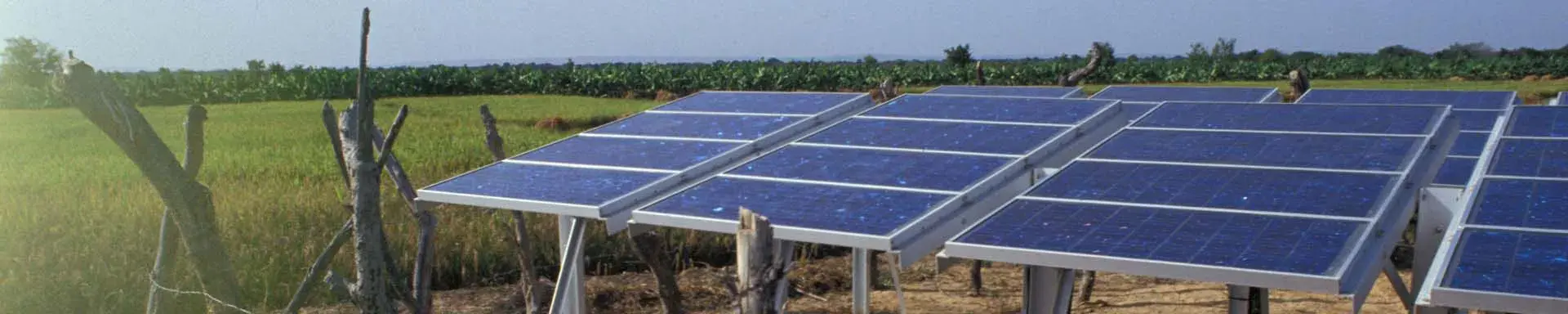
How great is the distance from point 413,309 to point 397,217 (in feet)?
26.4

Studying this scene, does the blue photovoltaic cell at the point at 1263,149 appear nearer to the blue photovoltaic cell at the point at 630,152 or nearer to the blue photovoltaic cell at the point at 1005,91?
the blue photovoltaic cell at the point at 630,152

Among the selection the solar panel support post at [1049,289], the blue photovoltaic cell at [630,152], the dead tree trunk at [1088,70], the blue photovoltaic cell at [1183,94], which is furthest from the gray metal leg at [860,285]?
the dead tree trunk at [1088,70]

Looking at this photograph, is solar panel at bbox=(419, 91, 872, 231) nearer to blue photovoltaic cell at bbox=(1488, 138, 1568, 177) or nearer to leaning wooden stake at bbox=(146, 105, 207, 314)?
leaning wooden stake at bbox=(146, 105, 207, 314)

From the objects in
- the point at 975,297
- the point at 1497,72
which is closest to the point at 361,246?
the point at 975,297

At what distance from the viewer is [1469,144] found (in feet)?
33.3

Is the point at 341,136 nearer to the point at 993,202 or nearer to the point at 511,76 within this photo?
the point at 993,202

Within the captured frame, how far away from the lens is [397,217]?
14781 mm

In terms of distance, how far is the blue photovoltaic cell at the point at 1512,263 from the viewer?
4.52m

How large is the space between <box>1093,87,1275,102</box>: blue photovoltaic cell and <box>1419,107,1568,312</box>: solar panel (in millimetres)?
5769

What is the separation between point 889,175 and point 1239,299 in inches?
78.7

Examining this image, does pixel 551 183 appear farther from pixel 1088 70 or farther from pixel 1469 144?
pixel 1088 70

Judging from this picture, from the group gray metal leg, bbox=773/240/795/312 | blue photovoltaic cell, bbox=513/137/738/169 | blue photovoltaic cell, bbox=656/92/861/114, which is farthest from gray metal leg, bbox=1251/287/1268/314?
blue photovoltaic cell, bbox=656/92/861/114

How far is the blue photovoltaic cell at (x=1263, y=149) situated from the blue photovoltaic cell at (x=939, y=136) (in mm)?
569

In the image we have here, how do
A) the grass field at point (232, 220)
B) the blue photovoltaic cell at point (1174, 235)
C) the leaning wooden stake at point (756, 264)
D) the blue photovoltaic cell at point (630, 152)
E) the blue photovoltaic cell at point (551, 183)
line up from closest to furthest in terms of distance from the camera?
1. the blue photovoltaic cell at point (1174, 235)
2. the leaning wooden stake at point (756, 264)
3. the blue photovoltaic cell at point (551, 183)
4. the blue photovoltaic cell at point (630, 152)
5. the grass field at point (232, 220)
